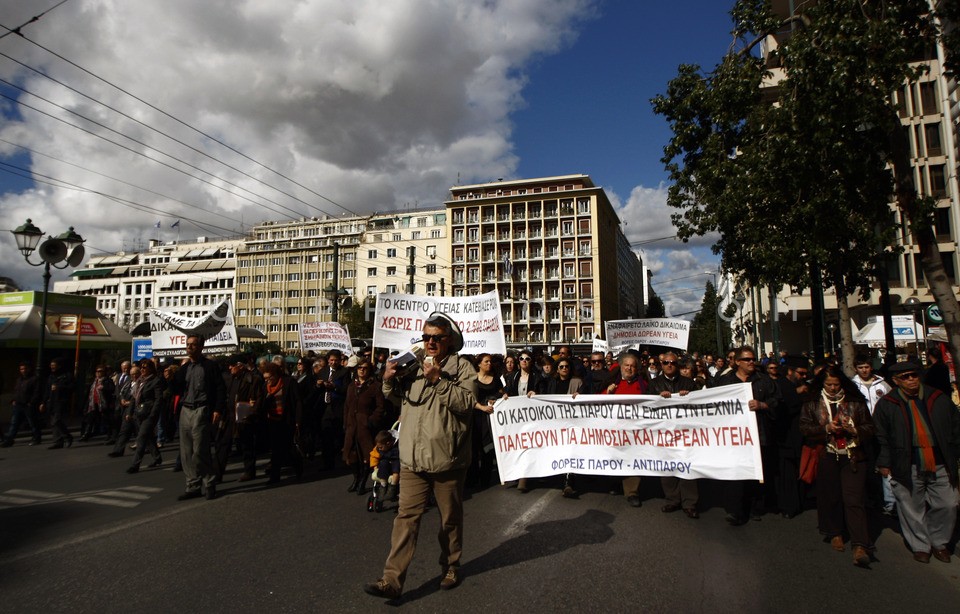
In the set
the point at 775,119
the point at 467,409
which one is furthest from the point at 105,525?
the point at 775,119

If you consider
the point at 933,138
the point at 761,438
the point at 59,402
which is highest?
the point at 933,138

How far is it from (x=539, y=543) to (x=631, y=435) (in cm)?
214

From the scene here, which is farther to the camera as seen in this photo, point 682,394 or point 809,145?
point 809,145

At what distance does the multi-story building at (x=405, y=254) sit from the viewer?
88.9m

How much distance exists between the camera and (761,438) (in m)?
6.61

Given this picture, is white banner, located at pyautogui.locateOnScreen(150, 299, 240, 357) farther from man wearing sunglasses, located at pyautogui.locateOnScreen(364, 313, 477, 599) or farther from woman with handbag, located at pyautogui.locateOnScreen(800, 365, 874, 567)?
woman with handbag, located at pyautogui.locateOnScreen(800, 365, 874, 567)

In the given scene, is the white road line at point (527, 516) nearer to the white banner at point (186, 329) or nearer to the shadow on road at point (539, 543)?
the shadow on road at point (539, 543)

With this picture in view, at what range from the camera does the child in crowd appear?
Result: 6.74 m

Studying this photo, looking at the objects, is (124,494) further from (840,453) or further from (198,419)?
(840,453)

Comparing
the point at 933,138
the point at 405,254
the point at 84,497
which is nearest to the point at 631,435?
the point at 84,497

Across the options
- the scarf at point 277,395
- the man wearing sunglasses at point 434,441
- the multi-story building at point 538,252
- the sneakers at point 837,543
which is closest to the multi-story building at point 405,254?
the multi-story building at point 538,252

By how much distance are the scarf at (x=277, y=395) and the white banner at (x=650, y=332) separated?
371 inches

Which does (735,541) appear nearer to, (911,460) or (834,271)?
(911,460)

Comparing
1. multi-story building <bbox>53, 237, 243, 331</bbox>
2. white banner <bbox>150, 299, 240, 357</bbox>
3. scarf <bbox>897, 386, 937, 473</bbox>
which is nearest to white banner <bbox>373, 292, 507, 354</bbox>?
scarf <bbox>897, 386, 937, 473</bbox>
